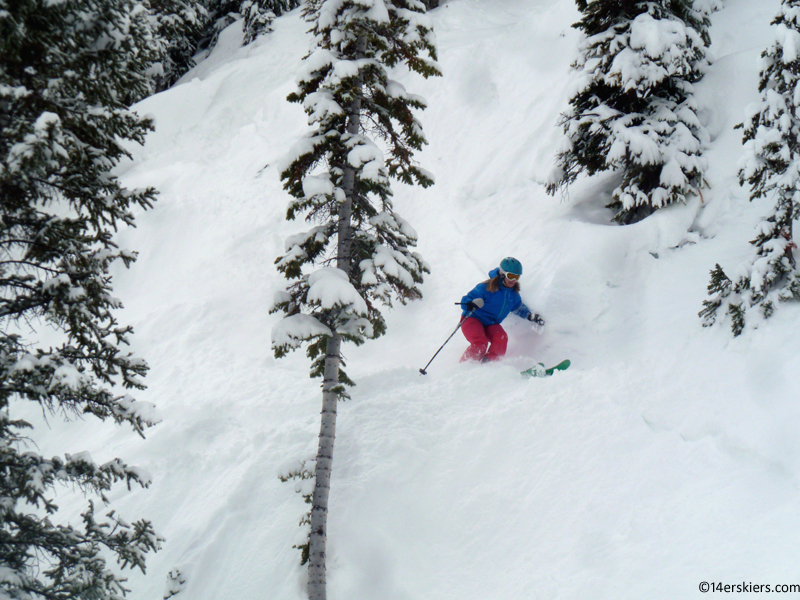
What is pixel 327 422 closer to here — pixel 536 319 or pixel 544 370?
pixel 544 370

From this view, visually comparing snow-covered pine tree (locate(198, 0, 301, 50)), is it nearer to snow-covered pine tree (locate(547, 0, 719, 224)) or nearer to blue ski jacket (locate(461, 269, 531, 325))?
snow-covered pine tree (locate(547, 0, 719, 224))

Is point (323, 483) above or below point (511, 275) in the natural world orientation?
below

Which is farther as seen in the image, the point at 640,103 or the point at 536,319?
the point at 640,103

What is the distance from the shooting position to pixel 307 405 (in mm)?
9016

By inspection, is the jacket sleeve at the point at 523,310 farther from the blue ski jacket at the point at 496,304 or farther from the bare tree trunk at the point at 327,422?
the bare tree trunk at the point at 327,422

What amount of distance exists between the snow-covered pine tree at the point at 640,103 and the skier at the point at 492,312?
2566 millimetres

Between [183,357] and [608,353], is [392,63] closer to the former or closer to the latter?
[608,353]

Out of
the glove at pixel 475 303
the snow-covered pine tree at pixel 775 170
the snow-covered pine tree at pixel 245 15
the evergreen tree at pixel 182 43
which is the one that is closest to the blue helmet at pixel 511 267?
the glove at pixel 475 303

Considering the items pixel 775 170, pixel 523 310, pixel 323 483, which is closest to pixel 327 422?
pixel 323 483

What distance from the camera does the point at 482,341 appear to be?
362 inches

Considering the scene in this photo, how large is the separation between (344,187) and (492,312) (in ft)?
13.2

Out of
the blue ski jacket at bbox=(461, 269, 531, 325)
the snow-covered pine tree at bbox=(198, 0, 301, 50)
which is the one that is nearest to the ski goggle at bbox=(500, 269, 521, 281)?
the blue ski jacket at bbox=(461, 269, 531, 325)

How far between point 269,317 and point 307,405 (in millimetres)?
3895

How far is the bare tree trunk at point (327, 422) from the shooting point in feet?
19.6
